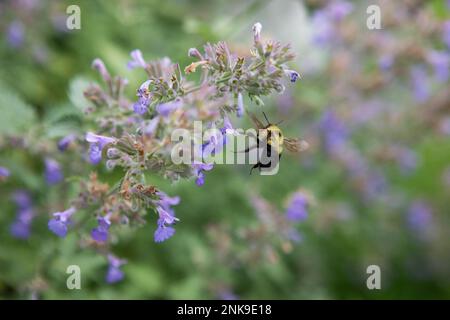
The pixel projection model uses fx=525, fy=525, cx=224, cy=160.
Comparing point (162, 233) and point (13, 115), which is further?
point (13, 115)

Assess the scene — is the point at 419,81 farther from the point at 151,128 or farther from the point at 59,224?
the point at 59,224

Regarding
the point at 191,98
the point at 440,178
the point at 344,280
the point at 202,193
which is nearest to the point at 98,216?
the point at 191,98

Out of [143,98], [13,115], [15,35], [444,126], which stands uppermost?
[15,35]

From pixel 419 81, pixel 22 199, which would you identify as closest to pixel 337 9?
pixel 419 81

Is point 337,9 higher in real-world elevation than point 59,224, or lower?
higher

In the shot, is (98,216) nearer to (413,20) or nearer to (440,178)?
(413,20)

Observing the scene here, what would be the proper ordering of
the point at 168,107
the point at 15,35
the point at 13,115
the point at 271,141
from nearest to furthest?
the point at 168,107
the point at 271,141
the point at 13,115
the point at 15,35

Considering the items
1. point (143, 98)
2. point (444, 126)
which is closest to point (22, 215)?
point (143, 98)

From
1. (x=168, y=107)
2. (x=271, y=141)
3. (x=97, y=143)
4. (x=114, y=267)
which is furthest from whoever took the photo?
(x=114, y=267)
